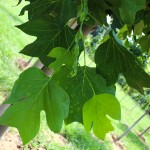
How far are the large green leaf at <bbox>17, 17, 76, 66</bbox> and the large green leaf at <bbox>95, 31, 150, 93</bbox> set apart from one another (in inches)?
2.8

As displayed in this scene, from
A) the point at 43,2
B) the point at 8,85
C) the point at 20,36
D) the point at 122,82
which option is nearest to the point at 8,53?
the point at 8,85

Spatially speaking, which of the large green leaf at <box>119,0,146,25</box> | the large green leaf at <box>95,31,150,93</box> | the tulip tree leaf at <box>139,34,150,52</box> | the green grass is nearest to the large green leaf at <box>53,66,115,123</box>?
the large green leaf at <box>95,31,150,93</box>

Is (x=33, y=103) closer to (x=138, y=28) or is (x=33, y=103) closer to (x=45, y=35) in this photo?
(x=45, y=35)

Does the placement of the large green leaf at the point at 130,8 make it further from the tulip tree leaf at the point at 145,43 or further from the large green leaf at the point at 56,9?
the tulip tree leaf at the point at 145,43

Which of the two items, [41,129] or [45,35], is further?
[41,129]

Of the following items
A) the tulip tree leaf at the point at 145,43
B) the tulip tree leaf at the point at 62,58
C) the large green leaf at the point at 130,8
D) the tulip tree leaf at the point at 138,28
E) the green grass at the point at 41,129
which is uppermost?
the large green leaf at the point at 130,8

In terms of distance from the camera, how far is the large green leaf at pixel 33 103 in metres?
0.54

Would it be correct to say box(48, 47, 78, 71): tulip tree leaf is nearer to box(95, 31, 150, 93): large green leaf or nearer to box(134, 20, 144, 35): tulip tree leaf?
box(95, 31, 150, 93): large green leaf

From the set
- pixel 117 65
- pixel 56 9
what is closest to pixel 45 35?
pixel 56 9

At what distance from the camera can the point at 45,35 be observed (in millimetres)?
680

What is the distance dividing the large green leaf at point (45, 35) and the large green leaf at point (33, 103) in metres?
0.13

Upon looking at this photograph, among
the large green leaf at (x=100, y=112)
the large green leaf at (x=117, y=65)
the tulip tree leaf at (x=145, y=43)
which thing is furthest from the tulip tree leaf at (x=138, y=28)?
the large green leaf at (x=100, y=112)

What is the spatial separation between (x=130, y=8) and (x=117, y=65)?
0.54ft

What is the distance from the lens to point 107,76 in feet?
2.21
